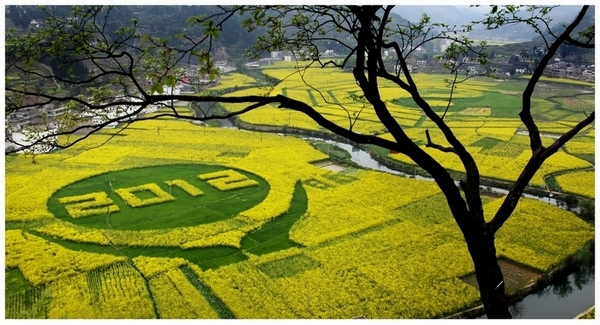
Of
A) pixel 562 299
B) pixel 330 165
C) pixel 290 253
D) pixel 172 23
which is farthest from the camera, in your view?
pixel 172 23

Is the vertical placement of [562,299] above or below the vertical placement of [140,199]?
below

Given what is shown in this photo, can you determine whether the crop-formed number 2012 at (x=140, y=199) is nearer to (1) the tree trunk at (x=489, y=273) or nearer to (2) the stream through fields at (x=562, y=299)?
(2) the stream through fields at (x=562, y=299)

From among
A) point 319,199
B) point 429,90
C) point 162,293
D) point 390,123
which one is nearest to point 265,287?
point 162,293

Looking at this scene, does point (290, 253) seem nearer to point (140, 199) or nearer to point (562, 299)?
point (562, 299)

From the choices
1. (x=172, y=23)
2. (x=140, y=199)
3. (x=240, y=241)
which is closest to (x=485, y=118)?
(x=140, y=199)

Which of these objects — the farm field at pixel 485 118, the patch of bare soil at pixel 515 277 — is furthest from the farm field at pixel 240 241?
the farm field at pixel 485 118

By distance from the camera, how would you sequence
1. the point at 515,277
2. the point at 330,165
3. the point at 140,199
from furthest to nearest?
the point at 330,165 < the point at 140,199 < the point at 515,277

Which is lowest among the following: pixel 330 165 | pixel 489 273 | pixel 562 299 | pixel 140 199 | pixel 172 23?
pixel 562 299
